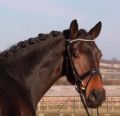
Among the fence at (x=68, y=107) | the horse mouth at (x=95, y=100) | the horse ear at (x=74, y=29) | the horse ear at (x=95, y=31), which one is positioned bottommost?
the fence at (x=68, y=107)

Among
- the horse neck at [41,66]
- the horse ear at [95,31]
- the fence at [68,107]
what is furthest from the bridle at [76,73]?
the fence at [68,107]

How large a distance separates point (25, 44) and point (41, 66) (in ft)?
1.13

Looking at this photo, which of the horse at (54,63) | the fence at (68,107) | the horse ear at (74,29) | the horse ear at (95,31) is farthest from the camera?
the fence at (68,107)

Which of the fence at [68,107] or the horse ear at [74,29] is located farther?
the fence at [68,107]

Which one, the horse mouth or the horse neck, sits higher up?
the horse neck

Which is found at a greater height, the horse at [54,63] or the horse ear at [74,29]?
the horse ear at [74,29]

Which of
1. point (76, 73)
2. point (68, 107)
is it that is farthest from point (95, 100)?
point (68, 107)

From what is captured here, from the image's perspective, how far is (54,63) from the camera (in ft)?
18.7

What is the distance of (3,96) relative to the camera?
4.75 m

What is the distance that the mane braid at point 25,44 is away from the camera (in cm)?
549

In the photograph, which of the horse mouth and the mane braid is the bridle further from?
the mane braid

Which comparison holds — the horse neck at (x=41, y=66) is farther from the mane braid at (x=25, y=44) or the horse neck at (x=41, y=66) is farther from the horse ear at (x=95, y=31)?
the horse ear at (x=95, y=31)

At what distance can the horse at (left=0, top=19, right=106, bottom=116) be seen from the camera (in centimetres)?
542

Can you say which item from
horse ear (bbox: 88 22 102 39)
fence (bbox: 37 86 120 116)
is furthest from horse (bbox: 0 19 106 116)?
fence (bbox: 37 86 120 116)
